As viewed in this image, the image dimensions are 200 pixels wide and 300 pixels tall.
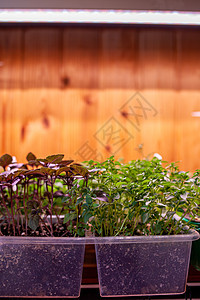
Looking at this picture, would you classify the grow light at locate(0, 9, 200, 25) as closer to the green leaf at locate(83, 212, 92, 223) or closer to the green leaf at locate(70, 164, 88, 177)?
the green leaf at locate(70, 164, 88, 177)

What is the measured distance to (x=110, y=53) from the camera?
1674 millimetres

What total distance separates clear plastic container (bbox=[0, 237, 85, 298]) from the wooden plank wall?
3.60ft

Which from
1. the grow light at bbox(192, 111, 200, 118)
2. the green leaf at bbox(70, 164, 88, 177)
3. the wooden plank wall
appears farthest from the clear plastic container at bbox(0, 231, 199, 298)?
the grow light at bbox(192, 111, 200, 118)

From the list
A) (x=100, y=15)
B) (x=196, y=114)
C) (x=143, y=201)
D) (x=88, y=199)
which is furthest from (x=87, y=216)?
(x=196, y=114)

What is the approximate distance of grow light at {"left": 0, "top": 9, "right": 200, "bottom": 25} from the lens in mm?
1240

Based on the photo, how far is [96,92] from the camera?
5.54ft

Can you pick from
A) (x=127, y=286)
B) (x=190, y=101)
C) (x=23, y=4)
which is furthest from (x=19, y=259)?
(x=190, y=101)

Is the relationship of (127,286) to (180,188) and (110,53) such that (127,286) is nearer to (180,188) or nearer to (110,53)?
Result: (180,188)

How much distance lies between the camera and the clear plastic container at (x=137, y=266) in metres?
0.60

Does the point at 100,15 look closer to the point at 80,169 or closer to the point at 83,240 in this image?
the point at 80,169

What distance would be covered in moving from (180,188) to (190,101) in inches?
48.7

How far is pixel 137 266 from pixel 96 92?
1.29m

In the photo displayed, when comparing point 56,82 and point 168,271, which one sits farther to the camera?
point 56,82

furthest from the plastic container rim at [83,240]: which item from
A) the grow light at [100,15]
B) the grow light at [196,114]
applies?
the grow light at [196,114]
